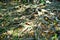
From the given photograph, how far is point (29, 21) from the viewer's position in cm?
341

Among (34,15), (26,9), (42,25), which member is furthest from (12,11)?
(42,25)

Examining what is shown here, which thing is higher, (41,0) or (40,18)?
(41,0)

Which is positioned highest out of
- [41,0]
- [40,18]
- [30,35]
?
[41,0]

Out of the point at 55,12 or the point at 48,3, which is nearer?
the point at 55,12

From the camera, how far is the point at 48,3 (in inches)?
157

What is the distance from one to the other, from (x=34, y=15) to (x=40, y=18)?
191 millimetres

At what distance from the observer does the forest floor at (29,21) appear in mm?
3047

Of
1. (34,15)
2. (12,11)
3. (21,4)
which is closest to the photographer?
(34,15)

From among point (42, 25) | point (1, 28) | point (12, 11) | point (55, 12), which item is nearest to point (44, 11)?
point (55, 12)

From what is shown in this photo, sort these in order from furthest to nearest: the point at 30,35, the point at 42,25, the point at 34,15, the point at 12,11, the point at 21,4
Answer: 1. the point at 21,4
2. the point at 12,11
3. the point at 34,15
4. the point at 42,25
5. the point at 30,35

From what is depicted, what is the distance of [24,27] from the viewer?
10.6 feet

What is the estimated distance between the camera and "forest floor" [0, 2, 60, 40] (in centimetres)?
305

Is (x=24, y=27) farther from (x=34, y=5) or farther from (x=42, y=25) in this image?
(x=34, y=5)

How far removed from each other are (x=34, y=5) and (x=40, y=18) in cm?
59
